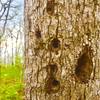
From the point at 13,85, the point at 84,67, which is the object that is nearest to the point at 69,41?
the point at 84,67

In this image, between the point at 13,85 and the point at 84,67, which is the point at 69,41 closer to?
the point at 84,67

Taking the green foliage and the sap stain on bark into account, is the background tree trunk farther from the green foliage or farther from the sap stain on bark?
the green foliage

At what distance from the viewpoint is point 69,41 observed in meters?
1.93

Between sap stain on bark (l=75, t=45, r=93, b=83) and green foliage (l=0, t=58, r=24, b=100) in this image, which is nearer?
sap stain on bark (l=75, t=45, r=93, b=83)

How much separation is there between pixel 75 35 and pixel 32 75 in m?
0.37

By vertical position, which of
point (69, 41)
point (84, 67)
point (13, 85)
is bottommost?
point (13, 85)

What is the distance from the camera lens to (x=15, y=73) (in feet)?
57.3

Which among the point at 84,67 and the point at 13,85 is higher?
the point at 84,67

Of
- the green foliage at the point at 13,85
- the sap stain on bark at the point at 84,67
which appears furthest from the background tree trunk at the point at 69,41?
the green foliage at the point at 13,85

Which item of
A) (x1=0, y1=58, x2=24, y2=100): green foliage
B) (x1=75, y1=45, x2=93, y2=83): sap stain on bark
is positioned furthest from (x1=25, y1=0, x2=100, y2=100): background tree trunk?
(x1=0, y1=58, x2=24, y2=100): green foliage

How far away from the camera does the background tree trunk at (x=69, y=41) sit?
192cm

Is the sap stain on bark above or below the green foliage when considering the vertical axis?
above

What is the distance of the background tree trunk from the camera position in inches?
75.8

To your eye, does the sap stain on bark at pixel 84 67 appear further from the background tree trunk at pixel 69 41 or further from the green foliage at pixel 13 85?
the green foliage at pixel 13 85
